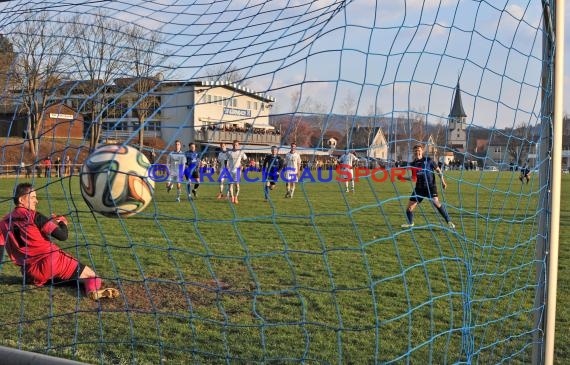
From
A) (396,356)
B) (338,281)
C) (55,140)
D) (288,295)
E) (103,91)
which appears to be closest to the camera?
(396,356)

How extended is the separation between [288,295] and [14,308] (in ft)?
6.66

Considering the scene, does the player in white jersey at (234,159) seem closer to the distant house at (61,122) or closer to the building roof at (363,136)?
the building roof at (363,136)

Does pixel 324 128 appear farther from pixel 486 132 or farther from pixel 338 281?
pixel 338 281

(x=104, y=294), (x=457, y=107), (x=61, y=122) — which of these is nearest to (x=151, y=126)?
(x=61, y=122)

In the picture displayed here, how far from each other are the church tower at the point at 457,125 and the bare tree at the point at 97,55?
2222 millimetres

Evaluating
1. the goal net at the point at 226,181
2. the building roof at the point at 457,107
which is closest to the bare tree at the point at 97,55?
the goal net at the point at 226,181

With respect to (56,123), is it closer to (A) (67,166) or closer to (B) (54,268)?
(A) (67,166)

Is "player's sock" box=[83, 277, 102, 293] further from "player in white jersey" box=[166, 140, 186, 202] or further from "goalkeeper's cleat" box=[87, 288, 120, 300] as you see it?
"player in white jersey" box=[166, 140, 186, 202]

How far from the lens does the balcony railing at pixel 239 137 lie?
126 inches

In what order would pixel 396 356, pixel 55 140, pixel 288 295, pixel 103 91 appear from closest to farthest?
pixel 396 356 < pixel 103 91 < pixel 55 140 < pixel 288 295

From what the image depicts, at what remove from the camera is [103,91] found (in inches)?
134

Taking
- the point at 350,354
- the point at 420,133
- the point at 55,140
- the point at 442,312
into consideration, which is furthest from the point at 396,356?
the point at 55,140

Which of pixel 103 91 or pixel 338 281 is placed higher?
pixel 103 91

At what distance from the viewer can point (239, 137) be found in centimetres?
323
